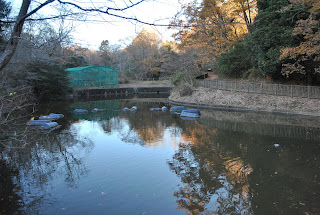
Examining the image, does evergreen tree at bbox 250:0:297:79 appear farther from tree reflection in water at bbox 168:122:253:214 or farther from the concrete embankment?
the concrete embankment

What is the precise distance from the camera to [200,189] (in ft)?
20.1

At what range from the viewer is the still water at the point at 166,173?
5.43 metres

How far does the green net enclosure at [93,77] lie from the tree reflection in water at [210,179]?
115 feet

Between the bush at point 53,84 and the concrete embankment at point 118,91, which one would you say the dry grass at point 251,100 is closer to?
the bush at point 53,84

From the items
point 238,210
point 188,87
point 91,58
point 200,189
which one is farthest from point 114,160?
point 91,58

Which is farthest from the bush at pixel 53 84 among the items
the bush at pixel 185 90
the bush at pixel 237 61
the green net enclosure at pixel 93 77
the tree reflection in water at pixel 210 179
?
the tree reflection in water at pixel 210 179

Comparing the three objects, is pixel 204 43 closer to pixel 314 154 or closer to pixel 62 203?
pixel 314 154

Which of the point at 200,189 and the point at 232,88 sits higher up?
the point at 232,88

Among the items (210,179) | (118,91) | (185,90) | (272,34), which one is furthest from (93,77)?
(210,179)

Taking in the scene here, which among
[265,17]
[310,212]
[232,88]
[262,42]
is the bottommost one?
[310,212]

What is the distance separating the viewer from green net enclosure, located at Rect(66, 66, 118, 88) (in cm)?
4194

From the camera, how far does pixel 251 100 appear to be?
814 inches

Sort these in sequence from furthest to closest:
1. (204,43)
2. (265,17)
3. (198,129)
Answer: (204,43), (265,17), (198,129)

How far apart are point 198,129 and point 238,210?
8458 mm
